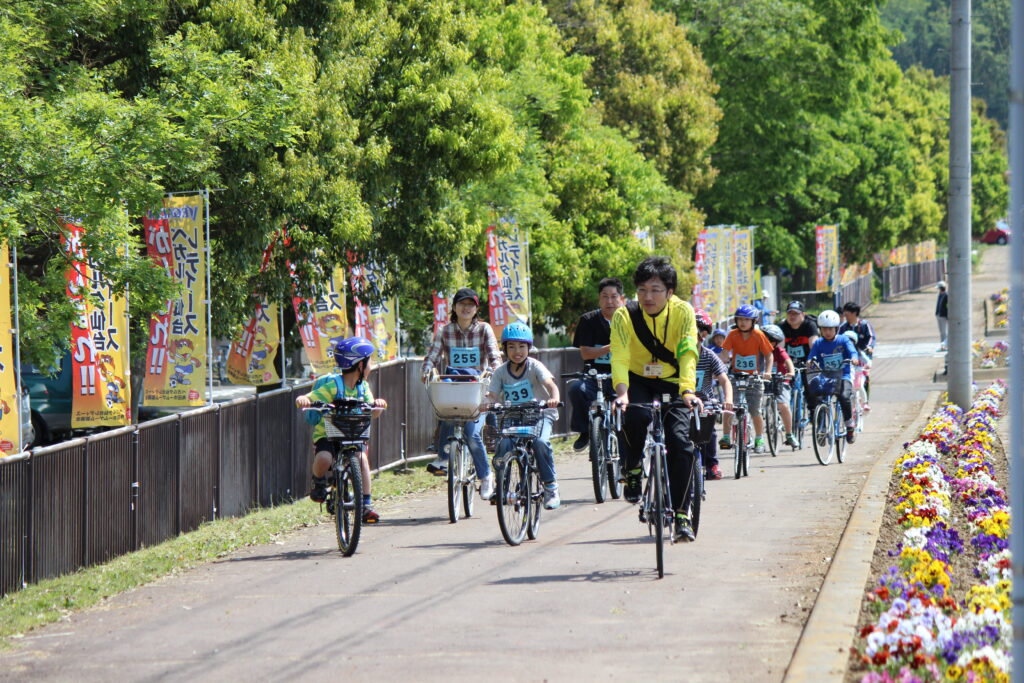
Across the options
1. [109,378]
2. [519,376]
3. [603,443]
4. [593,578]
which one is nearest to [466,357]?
[519,376]

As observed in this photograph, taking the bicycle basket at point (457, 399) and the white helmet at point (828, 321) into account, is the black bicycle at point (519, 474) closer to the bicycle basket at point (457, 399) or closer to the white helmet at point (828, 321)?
the bicycle basket at point (457, 399)

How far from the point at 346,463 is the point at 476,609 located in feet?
7.95

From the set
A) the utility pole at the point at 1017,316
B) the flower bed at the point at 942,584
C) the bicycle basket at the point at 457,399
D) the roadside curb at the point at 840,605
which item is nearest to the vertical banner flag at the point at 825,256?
the flower bed at the point at 942,584

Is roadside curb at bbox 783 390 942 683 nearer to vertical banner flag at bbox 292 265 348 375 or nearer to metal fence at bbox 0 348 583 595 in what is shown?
metal fence at bbox 0 348 583 595

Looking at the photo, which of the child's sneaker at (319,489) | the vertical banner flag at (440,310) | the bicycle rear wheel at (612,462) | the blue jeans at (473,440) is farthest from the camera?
the vertical banner flag at (440,310)

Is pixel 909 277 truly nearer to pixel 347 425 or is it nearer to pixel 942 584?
pixel 347 425

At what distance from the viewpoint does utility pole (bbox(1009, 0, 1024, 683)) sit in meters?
4.14

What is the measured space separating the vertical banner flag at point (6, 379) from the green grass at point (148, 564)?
1224 mm

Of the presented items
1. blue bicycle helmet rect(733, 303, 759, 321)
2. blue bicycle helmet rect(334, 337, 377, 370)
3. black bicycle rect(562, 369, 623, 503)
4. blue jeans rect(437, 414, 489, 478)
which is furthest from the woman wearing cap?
blue bicycle helmet rect(733, 303, 759, 321)

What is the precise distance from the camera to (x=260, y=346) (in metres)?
20.2

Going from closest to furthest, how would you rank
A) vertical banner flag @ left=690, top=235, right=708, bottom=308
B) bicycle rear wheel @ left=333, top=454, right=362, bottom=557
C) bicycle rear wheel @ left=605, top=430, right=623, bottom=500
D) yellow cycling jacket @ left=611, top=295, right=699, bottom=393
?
yellow cycling jacket @ left=611, top=295, right=699, bottom=393
bicycle rear wheel @ left=333, top=454, right=362, bottom=557
bicycle rear wheel @ left=605, top=430, right=623, bottom=500
vertical banner flag @ left=690, top=235, right=708, bottom=308

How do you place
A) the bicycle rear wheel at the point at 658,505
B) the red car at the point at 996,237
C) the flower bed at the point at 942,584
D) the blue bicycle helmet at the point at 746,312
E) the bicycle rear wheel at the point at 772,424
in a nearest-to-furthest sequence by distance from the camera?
1. the flower bed at the point at 942,584
2. the bicycle rear wheel at the point at 658,505
3. the blue bicycle helmet at the point at 746,312
4. the bicycle rear wheel at the point at 772,424
5. the red car at the point at 996,237

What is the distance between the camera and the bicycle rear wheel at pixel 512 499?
10.6m

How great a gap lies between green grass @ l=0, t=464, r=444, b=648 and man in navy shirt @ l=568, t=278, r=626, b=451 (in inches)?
78.7
